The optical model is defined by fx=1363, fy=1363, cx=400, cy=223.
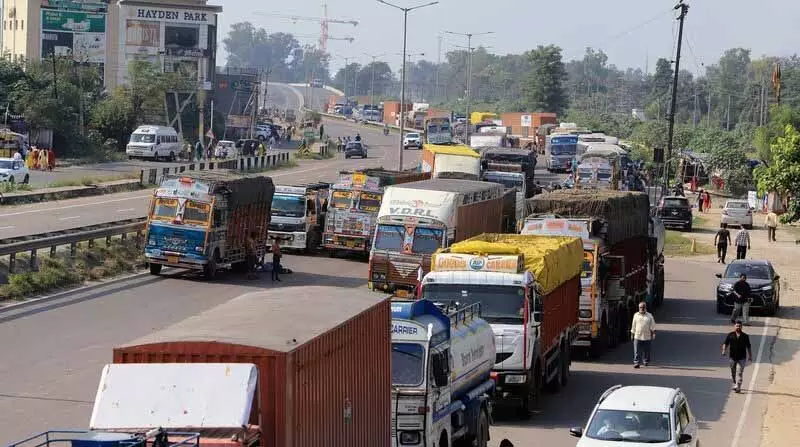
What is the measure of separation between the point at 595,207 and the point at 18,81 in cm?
6053

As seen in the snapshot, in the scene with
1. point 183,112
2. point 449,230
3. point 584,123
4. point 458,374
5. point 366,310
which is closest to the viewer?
point 366,310

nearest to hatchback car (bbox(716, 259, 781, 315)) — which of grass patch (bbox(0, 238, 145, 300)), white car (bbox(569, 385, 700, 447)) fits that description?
grass patch (bbox(0, 238, 145, 300))

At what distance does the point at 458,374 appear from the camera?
1761 cm

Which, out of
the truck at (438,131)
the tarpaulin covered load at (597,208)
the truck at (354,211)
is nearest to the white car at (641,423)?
the tarpaulin covered load at (597,208)

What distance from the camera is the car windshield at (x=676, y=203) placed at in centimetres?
6278

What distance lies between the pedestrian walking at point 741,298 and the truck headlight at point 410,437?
17.3 metres

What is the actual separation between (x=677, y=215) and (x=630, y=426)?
46.4 m

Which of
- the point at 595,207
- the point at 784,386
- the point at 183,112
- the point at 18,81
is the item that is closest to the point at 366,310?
the point at 784,386

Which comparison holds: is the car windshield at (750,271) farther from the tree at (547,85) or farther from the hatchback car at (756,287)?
the tree at (547,85)

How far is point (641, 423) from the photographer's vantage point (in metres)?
17.2

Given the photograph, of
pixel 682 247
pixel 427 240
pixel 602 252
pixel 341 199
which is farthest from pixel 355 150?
pixel 602 252

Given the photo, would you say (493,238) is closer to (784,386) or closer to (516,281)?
(516,281)

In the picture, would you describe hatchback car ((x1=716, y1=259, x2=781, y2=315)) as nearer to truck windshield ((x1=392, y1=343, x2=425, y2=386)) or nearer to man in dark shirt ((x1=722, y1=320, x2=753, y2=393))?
man in dark shirt ((x1=722, y1=320, x2=753, y2=393))

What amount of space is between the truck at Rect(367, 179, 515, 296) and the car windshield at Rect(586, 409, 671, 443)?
1463 cm
